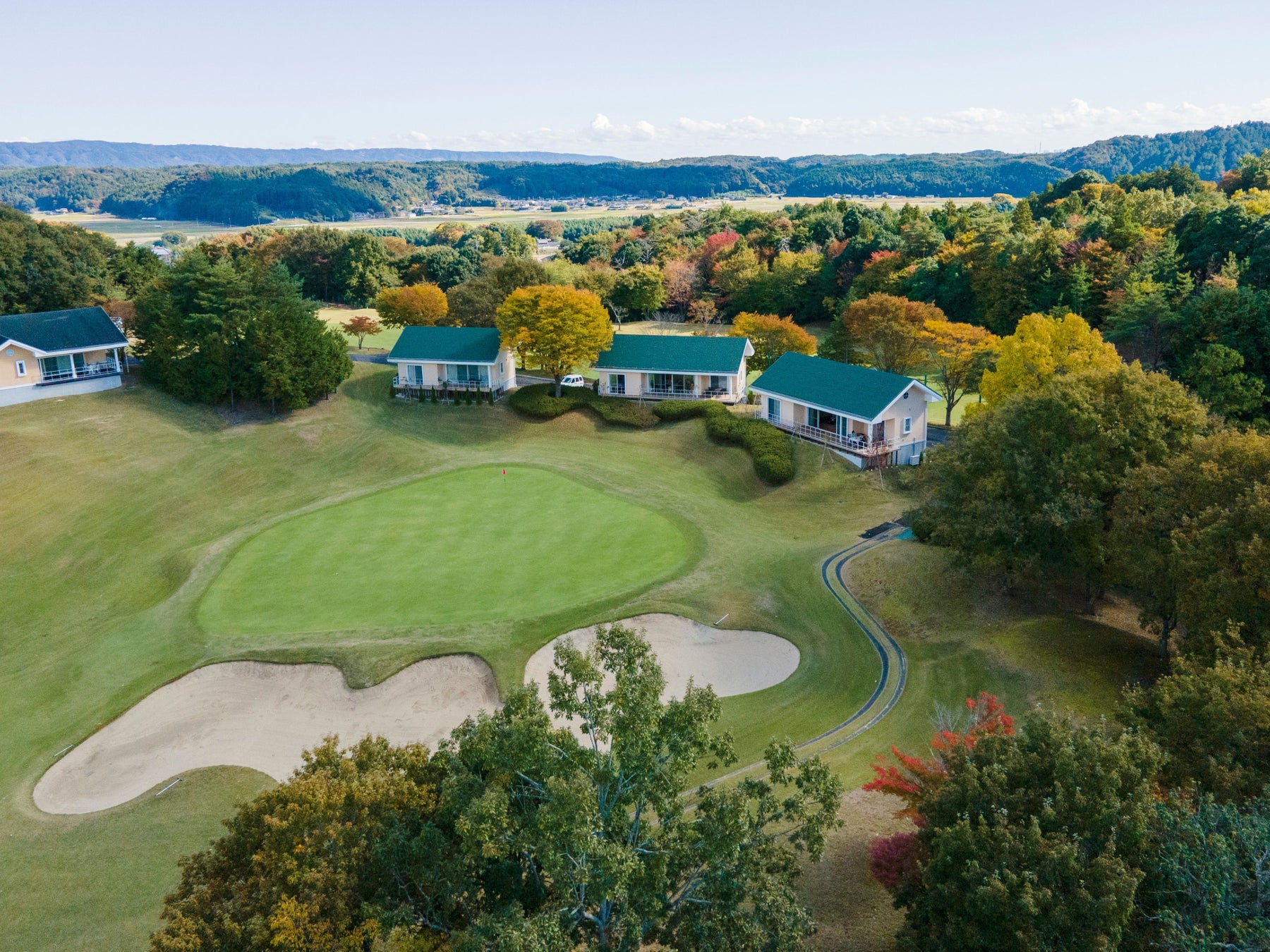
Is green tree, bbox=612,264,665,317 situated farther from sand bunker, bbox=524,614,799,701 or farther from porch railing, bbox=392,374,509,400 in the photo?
sand bunker, bbox=524,614,799,701

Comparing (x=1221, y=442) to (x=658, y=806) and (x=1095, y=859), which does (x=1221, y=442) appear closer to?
(x=1095, y=859)

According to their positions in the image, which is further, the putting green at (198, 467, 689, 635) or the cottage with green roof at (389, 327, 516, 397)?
the cottage with green roof at (389, 327, 516, 397)

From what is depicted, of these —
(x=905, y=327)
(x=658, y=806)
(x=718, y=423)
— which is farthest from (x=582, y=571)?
(x=905, y=327)

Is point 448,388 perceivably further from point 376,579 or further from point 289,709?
point 289,709

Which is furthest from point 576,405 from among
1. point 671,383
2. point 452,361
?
point 452,361

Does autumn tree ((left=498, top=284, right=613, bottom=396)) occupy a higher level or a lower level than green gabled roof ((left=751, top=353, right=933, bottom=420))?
higher

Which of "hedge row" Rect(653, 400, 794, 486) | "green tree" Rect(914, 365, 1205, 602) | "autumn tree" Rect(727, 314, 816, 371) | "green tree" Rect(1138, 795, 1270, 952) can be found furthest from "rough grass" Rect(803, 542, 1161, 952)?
"autumn tree" Rect(727, 314, 816, 371)

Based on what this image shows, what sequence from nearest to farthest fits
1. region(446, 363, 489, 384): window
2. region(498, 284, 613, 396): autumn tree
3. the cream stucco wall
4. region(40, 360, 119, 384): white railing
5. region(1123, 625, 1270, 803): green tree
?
region(1123, 625, 1270, 803): green tree
the cream stucco wall
region(40, 360, 119, 384): white railing
region(498, 284, 613, 396): autumn tree
region(446, 363, 489, 384): window
